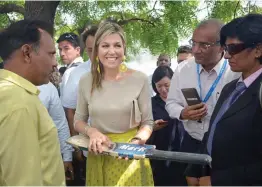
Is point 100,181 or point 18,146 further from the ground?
point 18,146

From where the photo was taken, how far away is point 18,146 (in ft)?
5.84

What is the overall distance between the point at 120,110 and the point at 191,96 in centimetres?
71

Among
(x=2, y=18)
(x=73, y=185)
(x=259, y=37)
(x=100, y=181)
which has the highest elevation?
(x=2, y=18)

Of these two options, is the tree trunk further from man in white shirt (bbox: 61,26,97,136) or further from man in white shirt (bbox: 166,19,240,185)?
man in white shirt (bbox: 166,19,240,185)

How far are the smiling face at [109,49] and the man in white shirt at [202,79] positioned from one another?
2.34ft

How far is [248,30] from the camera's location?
2668mm

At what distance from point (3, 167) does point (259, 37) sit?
5.82ft

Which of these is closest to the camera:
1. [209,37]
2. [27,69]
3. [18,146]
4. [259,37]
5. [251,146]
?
[18,146]

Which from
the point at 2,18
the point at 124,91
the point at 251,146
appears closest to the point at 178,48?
the point at 2,18

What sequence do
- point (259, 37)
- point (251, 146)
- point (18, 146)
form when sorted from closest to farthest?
point (18, 146) < point (251, 146) < point (259, 37)

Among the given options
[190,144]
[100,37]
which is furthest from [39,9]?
[190,144]

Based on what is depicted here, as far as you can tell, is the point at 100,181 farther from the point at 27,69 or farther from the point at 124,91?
the point at 27,69

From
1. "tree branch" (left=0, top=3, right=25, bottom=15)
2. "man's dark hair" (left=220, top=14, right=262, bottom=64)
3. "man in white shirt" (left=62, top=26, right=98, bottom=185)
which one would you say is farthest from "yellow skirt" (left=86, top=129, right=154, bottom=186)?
"tree branch" (left=0, top=3, right=25, bottom=15)

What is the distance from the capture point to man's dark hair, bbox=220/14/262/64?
2650 mm
